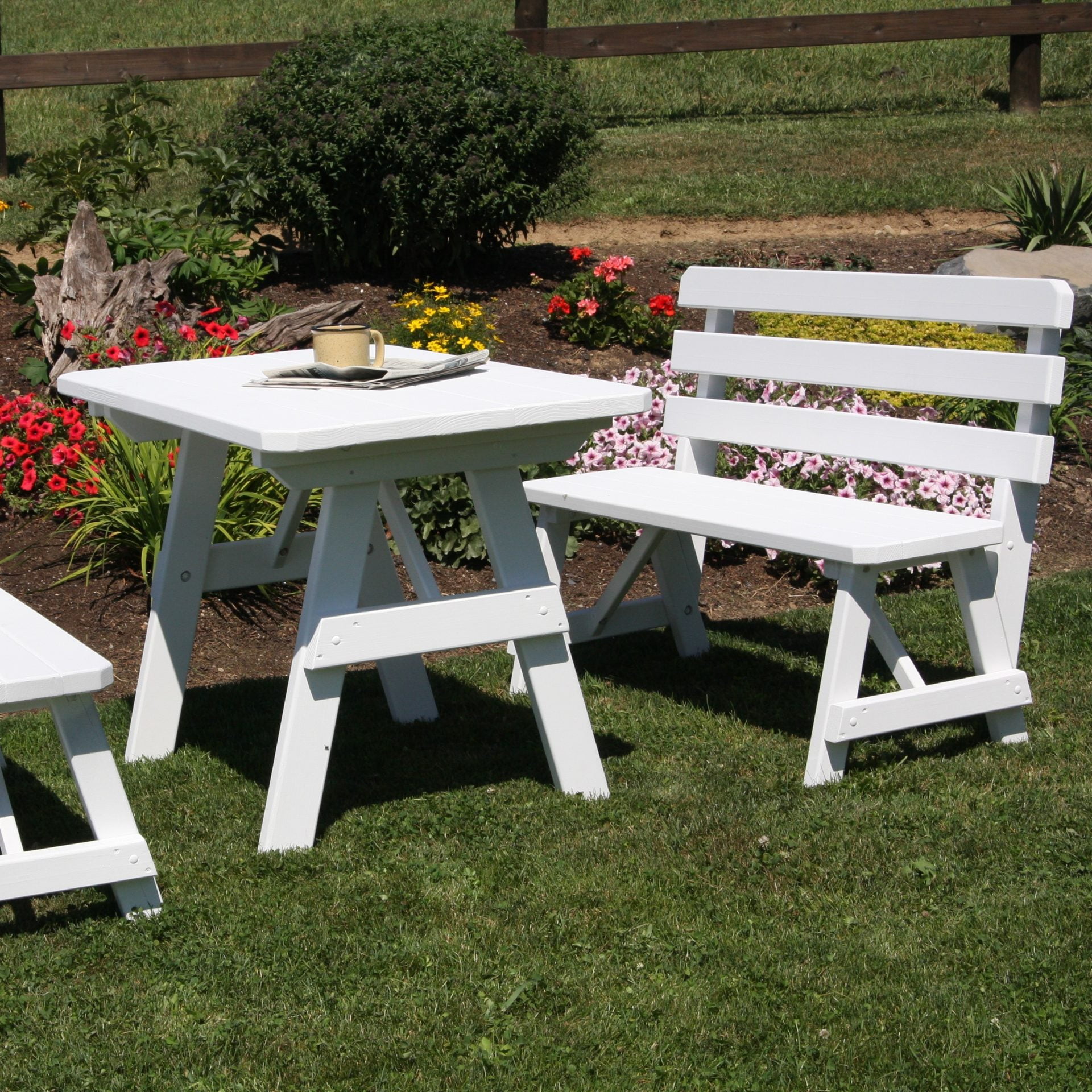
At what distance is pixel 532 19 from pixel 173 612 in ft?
28.2

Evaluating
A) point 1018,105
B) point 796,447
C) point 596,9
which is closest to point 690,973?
point 796,447

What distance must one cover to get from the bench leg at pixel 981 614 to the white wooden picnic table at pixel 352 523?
3.08 feet

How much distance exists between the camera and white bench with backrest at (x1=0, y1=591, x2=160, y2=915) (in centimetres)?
253

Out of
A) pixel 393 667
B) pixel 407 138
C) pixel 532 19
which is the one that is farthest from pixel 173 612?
pixel 532 19

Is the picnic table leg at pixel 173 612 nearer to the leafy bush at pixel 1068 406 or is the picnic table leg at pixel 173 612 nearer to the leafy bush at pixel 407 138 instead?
the leafy bush at pixel 1068 406

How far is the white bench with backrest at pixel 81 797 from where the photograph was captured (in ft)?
8.29

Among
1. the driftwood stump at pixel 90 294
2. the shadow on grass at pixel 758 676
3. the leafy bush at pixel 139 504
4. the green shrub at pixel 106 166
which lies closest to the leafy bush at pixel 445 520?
the leafy bush at pixel 139 504

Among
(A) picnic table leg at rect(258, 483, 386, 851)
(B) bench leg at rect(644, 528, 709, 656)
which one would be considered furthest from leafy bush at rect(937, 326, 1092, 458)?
(A) picnic table leg at rect(258, 483, 386, 851)

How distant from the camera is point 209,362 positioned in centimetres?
367

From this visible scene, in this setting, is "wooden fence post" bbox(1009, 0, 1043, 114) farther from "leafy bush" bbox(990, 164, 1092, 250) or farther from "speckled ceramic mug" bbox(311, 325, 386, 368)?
"speckled ceramic mug" bbox(311, 325, 386, 368)

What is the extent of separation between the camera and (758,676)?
13.5 feet

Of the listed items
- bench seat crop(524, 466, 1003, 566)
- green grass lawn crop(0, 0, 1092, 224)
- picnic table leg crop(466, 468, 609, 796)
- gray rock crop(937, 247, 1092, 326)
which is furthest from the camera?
green grass lawn crop(0, 0, 1092, 224)

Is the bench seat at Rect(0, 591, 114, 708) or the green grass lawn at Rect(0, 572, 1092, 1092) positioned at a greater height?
the bench seat at Rect(0, 591, 114, 708)

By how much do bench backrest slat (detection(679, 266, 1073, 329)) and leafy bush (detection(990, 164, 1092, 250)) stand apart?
15.8 feet
